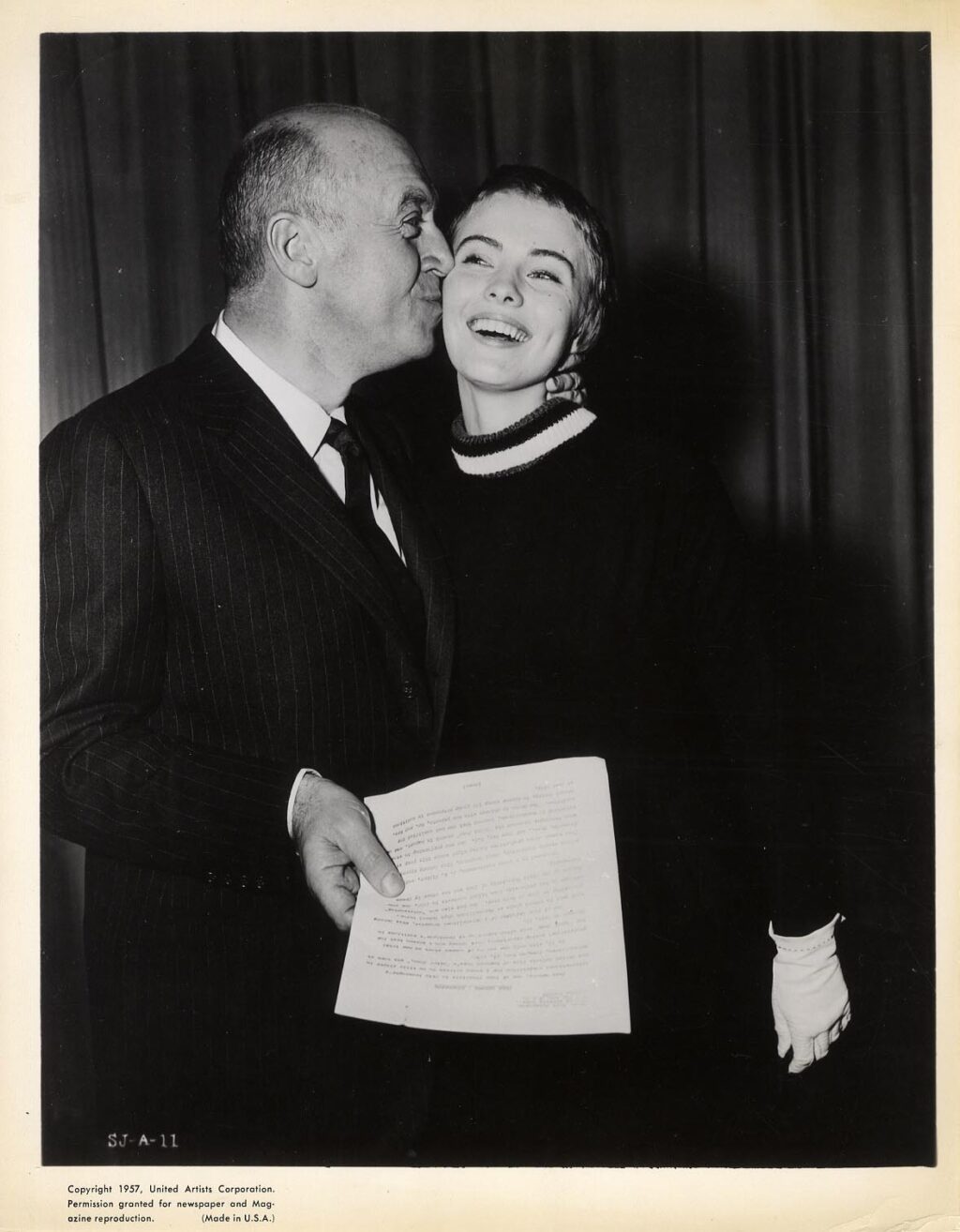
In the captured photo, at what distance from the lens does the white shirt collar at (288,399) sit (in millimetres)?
1622

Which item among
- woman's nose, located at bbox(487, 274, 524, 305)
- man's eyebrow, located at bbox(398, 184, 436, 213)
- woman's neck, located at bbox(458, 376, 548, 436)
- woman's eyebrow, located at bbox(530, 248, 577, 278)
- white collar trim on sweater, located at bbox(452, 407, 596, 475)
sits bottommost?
white collar trim on sweater, located at bbox(452, 407, 596, 475)

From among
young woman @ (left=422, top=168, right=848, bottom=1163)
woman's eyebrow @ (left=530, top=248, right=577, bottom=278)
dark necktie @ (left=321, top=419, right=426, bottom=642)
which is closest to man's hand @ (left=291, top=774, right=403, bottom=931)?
young woman @ (left=422, top=168, right=848, bottom=1163)

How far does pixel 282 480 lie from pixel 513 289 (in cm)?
46

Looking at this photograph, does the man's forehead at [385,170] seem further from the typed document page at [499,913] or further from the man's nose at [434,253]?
the typed document page at [499,913]

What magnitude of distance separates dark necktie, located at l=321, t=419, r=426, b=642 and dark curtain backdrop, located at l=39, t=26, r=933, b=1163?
0.13 meters

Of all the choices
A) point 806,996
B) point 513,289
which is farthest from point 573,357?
point 806,996

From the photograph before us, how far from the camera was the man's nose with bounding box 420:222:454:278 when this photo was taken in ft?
5.46

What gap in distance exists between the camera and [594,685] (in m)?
1.69

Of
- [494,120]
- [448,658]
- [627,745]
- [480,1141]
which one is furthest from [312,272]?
[480,1141]

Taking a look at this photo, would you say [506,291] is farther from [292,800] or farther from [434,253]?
[292,800]

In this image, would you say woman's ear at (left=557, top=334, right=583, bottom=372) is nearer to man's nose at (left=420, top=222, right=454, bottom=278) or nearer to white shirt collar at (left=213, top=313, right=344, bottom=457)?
man's nose at (left=420, top=222, right=454, bottom=278)

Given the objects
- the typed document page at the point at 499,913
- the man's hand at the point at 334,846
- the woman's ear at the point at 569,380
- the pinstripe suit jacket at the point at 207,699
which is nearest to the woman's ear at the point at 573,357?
the woman's ear at the point at 569,380

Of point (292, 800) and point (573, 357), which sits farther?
point (573, 357)

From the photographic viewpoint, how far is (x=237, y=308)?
1.67m
